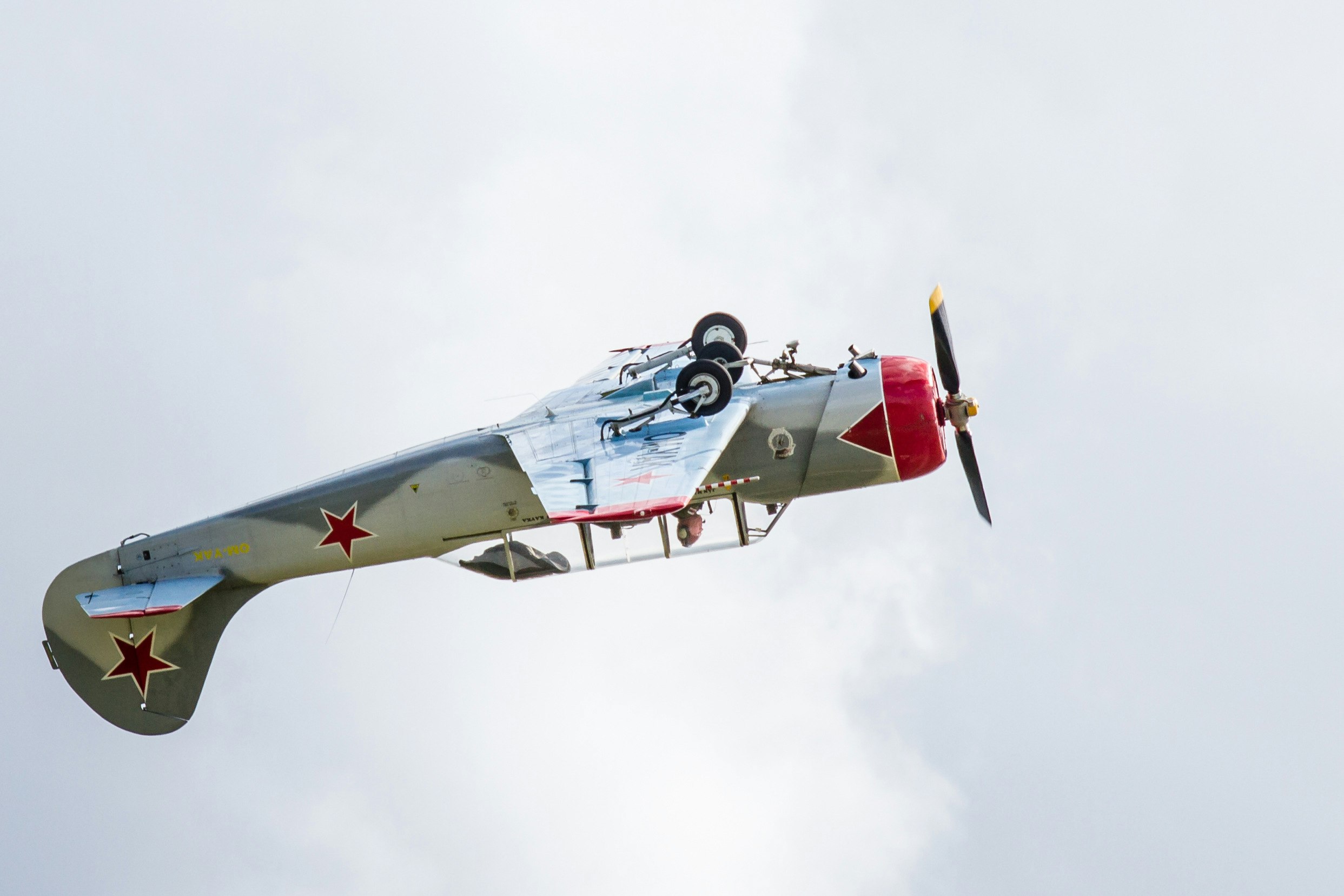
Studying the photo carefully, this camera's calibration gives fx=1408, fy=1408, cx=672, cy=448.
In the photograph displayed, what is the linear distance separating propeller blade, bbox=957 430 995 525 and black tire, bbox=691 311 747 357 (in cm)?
358

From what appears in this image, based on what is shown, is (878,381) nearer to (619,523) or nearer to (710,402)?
(710,402)

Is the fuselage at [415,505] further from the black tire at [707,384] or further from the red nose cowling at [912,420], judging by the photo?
the black tire at [707,384]

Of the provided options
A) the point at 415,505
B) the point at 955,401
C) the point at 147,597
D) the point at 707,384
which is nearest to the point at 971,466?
the point at 955,401

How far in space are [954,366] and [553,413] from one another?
6.03 m

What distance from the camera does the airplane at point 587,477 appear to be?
19.2m

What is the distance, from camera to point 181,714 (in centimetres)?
2311

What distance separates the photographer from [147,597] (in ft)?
70.3

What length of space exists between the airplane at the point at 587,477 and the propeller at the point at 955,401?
29mm

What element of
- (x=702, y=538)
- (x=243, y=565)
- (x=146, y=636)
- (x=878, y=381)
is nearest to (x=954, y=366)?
(x=878, y=381)

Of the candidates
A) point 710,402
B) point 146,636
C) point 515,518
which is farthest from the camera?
point 146,636

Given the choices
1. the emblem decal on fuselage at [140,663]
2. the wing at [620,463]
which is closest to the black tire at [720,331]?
the wing at [620,463]

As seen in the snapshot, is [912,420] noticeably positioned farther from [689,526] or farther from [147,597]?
[147,597]

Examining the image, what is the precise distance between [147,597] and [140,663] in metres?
1.97

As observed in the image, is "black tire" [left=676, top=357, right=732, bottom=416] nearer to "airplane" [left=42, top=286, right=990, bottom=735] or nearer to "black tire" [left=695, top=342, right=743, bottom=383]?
"airplane" [left=42, top=286, right=990, bottom=735]
